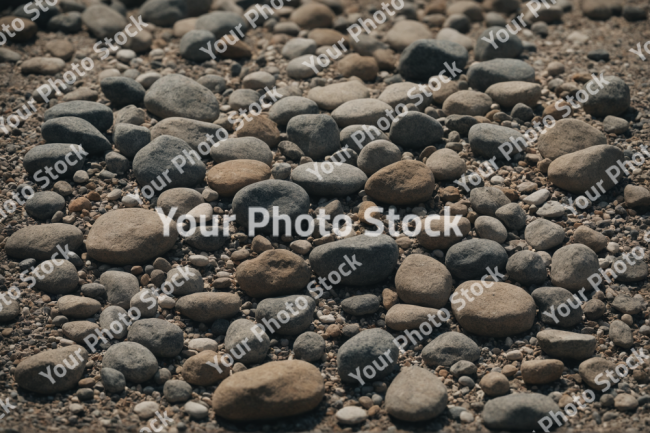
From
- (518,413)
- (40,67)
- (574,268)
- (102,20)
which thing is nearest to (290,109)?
(574,268)

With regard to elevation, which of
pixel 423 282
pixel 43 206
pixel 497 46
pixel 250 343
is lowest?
pixel 250 343

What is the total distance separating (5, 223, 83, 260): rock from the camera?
3398 mm

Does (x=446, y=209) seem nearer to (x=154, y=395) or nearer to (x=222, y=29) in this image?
(x=154, y=395)

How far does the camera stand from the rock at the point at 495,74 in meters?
4.65

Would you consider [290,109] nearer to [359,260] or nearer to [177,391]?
[359,260]

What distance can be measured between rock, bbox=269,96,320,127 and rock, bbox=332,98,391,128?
0.65 ft

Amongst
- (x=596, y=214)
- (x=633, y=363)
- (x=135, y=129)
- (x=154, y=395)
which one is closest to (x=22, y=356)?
(x=154, y=395)

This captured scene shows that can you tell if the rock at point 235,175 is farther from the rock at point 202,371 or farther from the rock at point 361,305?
the rock at point 202,371

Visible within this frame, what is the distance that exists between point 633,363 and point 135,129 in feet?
11.7

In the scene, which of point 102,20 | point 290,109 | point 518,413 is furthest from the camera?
point 102,20

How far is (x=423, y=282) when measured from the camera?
317cm

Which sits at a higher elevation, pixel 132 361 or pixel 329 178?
pixel 329 178

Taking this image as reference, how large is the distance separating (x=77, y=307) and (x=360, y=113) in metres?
2.45

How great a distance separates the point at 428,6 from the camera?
596 cm
